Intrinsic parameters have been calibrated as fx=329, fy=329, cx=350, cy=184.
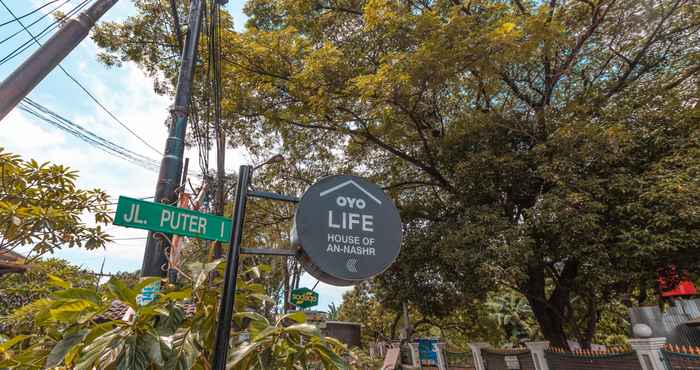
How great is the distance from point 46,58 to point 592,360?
8.86 meters

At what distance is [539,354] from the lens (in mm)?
7676

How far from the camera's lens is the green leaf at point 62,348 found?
127cm

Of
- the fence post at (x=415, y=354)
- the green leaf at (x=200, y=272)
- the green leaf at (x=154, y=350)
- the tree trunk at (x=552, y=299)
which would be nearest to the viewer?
the green leaf at (x=154, y=350)

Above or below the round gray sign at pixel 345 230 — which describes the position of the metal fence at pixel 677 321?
below

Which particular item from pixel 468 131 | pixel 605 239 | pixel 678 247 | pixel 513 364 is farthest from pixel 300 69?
pixel 513 364

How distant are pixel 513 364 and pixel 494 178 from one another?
16.6 feet

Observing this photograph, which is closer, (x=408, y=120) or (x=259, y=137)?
(x=408, y=120)

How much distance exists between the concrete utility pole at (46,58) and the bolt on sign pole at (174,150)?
Result: 90 cm

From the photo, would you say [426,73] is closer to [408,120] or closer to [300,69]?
[408,120]

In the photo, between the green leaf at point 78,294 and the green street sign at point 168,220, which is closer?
the green leaf at point 78,294

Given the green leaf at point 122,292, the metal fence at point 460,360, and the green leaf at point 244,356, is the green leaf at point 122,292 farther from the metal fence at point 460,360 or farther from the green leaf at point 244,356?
the metal fence at point 460,360

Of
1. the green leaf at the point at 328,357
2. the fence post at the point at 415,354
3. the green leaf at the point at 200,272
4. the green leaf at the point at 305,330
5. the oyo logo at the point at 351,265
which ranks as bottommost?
the fence post at the point at 415,354

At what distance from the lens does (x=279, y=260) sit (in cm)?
1434

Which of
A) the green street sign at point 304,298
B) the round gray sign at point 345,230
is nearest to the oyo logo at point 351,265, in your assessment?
the round gray sign at point 345,230
